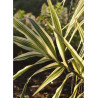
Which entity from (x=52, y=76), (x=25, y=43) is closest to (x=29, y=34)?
(x=25, y=43)

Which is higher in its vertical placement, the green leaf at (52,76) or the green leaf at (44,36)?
the green leaf at (44,36)

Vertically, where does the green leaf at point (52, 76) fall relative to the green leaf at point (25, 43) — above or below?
below

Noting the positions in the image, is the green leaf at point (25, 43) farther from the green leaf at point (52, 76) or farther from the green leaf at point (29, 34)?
the green leaf at point (52, 76)

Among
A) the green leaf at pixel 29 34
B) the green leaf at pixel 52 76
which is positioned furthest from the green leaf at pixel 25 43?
the green leaf at pixel 52 76

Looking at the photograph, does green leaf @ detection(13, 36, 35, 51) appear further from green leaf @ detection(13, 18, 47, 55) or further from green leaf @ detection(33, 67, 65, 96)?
green leaf @ detection(33, 67, 65, 96)

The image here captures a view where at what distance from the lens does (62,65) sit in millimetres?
930

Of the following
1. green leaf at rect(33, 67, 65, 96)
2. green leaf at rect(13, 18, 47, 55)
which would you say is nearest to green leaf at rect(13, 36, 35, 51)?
green leaf at rect(13, 18, 47, 55)

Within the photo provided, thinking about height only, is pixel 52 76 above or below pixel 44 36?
below

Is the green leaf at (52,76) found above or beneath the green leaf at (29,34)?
beneath

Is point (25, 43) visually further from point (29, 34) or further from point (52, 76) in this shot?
point (52, 76)

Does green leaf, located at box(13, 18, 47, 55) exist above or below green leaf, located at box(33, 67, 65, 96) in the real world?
above

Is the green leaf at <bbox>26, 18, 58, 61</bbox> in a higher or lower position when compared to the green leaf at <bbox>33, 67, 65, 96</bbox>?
higher
